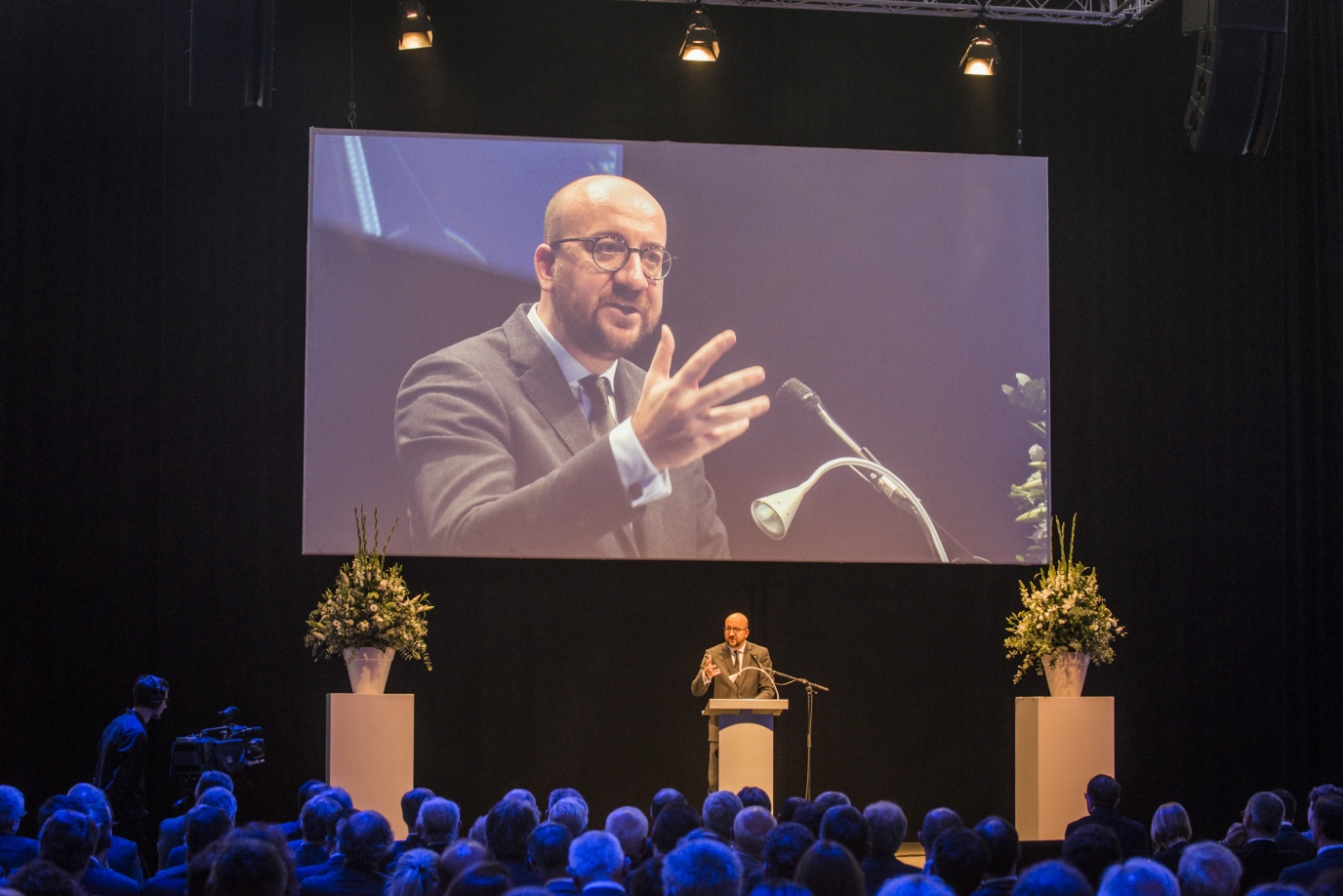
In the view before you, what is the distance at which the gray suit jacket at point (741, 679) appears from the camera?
795cm

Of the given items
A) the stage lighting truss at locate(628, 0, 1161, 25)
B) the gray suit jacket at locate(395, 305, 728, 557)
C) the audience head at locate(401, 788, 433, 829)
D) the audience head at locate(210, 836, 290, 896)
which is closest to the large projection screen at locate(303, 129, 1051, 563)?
the gray suit jacket at locate(395, 305, 728, 557)

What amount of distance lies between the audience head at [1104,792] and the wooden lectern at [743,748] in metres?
2.29

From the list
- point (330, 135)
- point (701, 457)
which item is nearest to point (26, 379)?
point (330, 135)

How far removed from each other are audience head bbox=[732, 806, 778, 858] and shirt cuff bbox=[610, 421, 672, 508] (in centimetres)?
446

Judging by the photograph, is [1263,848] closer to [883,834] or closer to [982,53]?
[883,834]

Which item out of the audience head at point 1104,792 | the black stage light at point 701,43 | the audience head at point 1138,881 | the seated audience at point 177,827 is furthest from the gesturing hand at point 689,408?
the audience head at point 1138,881

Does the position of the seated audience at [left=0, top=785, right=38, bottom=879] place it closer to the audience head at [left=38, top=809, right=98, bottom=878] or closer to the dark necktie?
the audience head at [left=38, top=809, right=98, bottom=878]

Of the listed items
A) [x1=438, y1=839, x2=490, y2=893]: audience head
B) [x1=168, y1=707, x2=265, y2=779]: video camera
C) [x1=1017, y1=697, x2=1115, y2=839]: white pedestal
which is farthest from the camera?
[x1=1017, y1=697, x2=1115, y2=839]: white pedestal

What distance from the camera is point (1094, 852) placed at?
3531mm

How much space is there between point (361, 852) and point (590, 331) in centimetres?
513

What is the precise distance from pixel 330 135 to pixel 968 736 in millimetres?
5531

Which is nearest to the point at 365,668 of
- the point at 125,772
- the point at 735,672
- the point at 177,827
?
the point at 125,772

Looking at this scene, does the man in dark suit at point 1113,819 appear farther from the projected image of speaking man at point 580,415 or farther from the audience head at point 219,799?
the projected image of speaking man at point 580,415

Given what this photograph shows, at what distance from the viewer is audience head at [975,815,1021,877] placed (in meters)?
3.66
